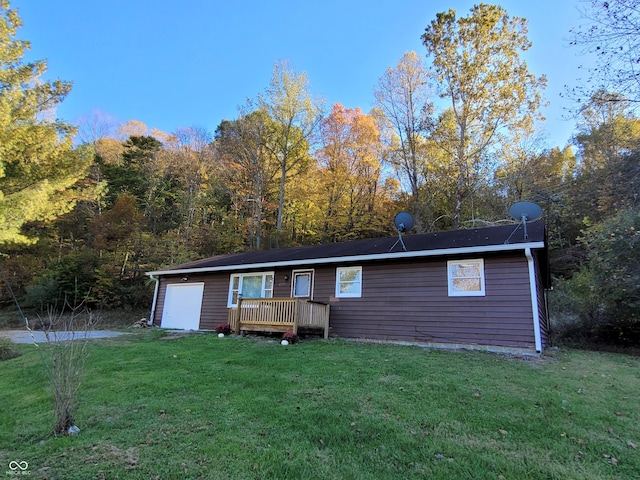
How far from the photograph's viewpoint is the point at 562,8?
625cm

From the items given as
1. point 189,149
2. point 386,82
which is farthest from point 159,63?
point 386,82

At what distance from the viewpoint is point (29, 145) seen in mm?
9625

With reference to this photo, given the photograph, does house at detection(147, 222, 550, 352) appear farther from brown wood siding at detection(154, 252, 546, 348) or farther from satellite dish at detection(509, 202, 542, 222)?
satellite dish at detection(509, 202, 542, 222)

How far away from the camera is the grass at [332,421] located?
2.76 meters

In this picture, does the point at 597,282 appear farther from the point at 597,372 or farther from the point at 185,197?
the point at 185,197

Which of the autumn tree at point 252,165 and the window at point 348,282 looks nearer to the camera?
the window at point 348,282

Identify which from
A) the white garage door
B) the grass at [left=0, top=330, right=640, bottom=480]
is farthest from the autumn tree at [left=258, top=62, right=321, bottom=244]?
the grass at [left=0, top=330, right=640, bottom=480]

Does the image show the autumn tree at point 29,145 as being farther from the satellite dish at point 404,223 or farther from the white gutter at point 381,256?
the satellite dish at point 404,223

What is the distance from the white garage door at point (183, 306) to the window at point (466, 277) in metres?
9.09

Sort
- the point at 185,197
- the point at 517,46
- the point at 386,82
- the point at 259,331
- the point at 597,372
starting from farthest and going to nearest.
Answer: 1. the point at 185,197
2. the point at 386,82
3. the point at 517,46
4. the point at 259,331
5. the point at 597,372

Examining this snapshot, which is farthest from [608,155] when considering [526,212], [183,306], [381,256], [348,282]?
[183,306]

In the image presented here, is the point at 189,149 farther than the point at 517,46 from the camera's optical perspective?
Yes

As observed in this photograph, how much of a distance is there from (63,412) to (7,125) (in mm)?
9367

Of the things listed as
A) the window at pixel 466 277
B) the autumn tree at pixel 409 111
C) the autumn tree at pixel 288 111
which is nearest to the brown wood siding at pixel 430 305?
the window at pixel 466 277
